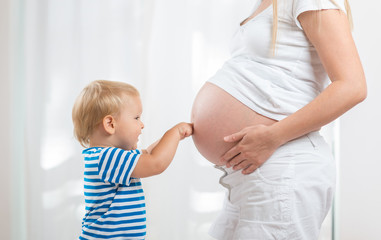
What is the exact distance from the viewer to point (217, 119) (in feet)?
3.43

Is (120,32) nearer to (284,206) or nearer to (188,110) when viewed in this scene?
(188,110)

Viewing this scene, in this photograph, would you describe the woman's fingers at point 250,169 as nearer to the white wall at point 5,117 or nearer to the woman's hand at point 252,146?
the woman's hand at point 252,146

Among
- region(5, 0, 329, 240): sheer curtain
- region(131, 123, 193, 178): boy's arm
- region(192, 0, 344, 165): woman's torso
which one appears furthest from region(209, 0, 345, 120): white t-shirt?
region(5, 0, 329, 240): sheer curtain

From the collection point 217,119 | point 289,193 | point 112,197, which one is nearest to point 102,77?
point 112,197

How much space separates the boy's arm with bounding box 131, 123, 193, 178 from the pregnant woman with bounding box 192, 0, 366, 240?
11cm

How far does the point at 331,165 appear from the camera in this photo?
979 mm

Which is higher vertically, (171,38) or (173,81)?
(171,38)

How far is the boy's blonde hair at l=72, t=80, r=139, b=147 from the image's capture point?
3.76 ft

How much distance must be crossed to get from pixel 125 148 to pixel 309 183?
1.79ft

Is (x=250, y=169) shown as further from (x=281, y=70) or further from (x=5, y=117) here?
(x=5, y=117)

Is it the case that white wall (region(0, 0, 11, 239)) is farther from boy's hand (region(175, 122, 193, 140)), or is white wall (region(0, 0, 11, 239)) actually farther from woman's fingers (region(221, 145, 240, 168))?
woman's fingers (region(221, 145, 240, 168))

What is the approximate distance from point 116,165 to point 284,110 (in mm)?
465

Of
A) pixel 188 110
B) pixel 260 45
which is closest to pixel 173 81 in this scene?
pixel 188 110

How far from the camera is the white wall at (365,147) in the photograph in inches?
77.6
